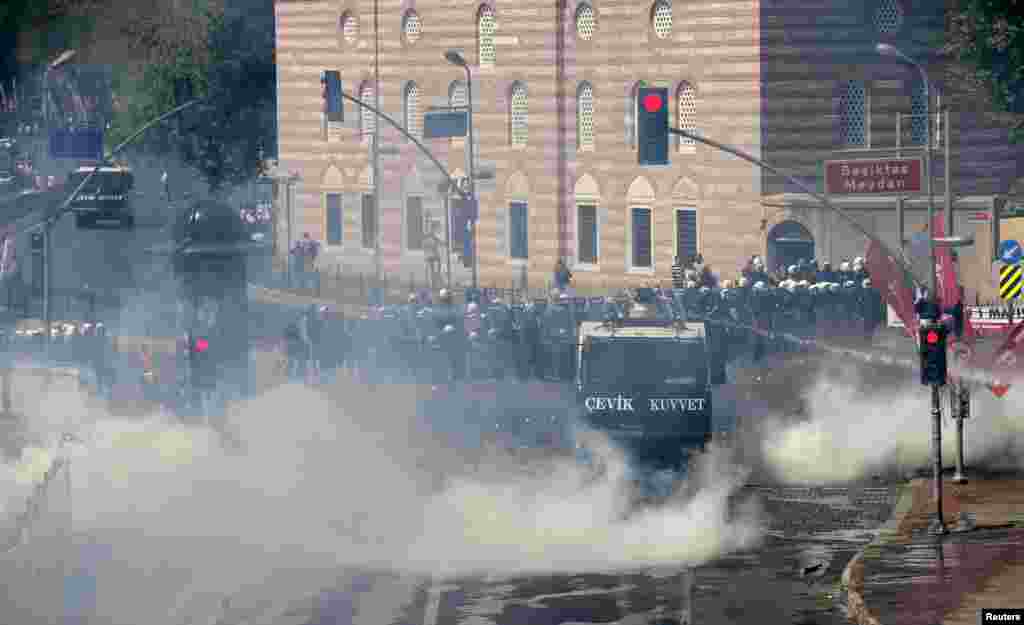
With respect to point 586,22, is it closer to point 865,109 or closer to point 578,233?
point 578,233

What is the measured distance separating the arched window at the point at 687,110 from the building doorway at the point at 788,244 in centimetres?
543

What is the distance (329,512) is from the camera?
32344mm

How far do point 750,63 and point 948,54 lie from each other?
235 inches

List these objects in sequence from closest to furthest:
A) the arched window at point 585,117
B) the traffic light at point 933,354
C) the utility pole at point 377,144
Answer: the traffic light at point 933,354 → the arched window at point 585,117 → the utility pole at point 377,144

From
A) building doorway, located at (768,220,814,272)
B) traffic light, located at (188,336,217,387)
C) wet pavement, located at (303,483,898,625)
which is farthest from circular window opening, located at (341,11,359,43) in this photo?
wet pavement, located at (303,483,898,625)

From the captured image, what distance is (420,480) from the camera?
35312 mm

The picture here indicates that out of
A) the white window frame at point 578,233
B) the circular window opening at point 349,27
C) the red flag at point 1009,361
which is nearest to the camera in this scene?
the red flag at point 1009,361

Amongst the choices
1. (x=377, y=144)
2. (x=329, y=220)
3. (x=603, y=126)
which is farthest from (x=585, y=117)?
(x=329, y=220)

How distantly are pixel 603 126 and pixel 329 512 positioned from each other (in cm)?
4091

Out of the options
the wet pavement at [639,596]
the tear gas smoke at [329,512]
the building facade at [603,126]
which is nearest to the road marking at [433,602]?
the wet pavement at [639,596]

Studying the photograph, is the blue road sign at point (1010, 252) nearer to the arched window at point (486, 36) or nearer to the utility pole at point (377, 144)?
the arched window at point (486, 36)

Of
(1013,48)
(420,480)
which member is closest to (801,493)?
(420,480)

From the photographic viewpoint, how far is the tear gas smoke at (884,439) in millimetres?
36250

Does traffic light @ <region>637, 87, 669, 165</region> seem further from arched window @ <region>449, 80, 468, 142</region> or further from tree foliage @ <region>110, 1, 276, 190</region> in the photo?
Result: tree foliage @ <region>110, 1, 276, 190</region>
